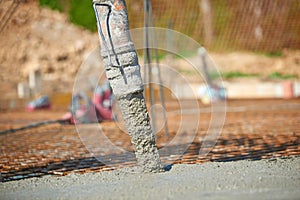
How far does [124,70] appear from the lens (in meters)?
4.13

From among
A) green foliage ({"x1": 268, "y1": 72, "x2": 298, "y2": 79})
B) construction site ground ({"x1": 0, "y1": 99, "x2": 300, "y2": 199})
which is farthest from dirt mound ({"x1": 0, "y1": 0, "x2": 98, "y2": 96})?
construction site ground ({"x1": 0, "y1": 99, "x2": 300, "y2": 199})

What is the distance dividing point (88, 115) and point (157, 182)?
5941mm

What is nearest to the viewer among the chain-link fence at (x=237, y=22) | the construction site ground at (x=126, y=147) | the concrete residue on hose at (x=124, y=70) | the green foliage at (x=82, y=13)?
the concrete residue on hose at (x=124, y=70)

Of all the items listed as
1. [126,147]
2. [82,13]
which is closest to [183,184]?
[126,147]

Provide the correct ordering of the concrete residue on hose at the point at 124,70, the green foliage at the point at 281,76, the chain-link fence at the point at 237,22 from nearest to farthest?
1. the concrete residue on hose at the point at 124,70
2. the green foliage at the point at 281,76
3. the chain-link fence at the point at 237,22

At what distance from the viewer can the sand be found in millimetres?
3435

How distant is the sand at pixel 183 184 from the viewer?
3435mm

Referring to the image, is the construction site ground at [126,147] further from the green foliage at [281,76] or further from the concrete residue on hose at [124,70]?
the green foliage at [281,76]

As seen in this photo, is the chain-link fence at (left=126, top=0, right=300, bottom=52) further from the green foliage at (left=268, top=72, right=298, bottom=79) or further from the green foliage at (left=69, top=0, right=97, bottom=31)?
the green foliage at (left=69, top=0, right=97, bottom=31)

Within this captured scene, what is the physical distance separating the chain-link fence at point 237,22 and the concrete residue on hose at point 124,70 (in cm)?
1513

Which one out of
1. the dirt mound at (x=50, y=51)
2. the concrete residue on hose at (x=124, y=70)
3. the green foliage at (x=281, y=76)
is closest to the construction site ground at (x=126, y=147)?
the concrete residue on hose at (x=124, y=70)

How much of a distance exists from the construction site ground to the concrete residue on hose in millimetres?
579

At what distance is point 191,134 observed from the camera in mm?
7637

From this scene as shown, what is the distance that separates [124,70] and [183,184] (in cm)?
91
